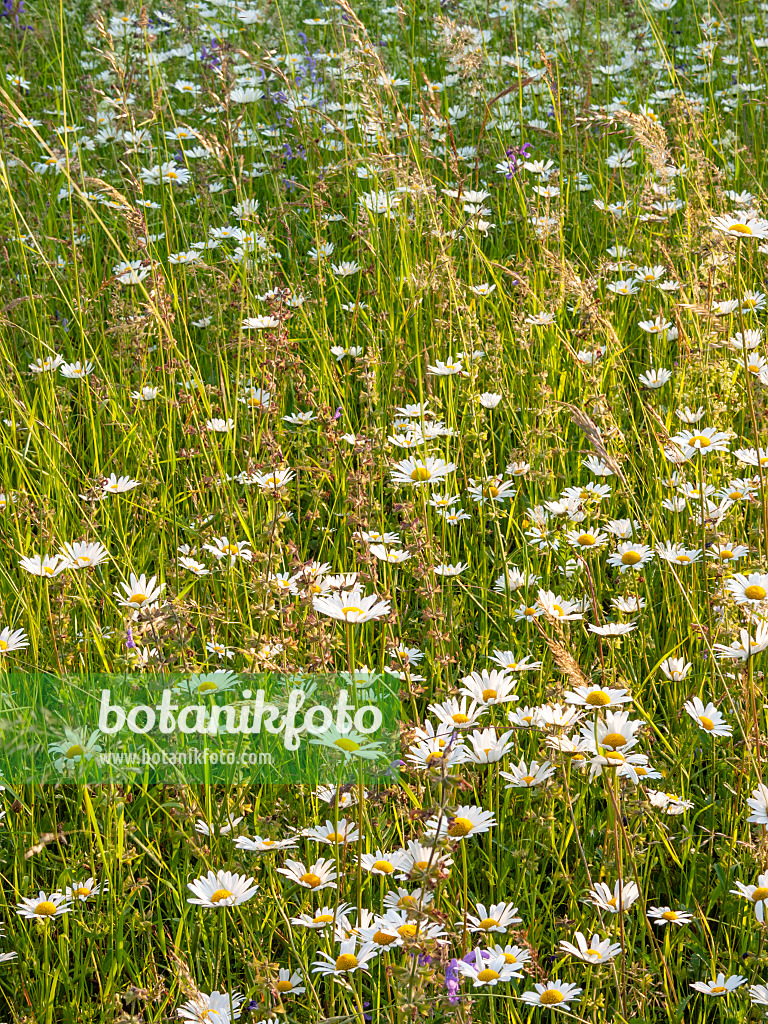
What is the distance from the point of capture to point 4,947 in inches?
66.0

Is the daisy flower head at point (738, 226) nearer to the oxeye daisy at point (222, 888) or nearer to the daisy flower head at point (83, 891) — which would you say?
the oxeye daisy at point (222, 888)

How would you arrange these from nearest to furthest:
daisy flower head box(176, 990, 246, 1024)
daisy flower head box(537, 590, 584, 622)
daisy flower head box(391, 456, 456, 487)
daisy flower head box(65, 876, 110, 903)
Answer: daisy flower head box(176, 990, 246, 1024) → daisy flower head box(65, 876, 110, 903) → daisy flower head box(537, 590, 584, 622) → daisy flower head box(391, 456, 456, 487)

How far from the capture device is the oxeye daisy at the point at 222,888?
57.4 inches

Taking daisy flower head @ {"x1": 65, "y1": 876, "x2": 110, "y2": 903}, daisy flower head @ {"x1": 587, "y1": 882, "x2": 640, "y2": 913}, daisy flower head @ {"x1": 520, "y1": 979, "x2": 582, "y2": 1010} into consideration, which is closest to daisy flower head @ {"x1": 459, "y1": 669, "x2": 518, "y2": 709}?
daisy flower head @ {"x1": 587, "y1": 882, "x2": 640, "y2": 913}

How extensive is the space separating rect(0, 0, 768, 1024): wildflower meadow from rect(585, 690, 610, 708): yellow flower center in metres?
0.02

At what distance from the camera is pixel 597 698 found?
159cm

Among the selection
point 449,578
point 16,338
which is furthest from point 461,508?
point 16,338

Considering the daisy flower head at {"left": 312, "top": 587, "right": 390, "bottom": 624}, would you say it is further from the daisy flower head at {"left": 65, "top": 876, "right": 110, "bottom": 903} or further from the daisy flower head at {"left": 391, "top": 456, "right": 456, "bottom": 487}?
the daisy flower head at {"left": 391, "top": 456, "right": 456, "bottom": 487}

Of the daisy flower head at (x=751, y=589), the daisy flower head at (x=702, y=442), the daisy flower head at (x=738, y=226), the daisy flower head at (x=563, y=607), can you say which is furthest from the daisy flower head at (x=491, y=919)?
the daisy flower head at (x=738, y=226)

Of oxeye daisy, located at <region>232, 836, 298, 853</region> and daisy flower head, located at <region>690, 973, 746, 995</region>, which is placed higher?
oxeye daisy, located at <region>232, 836, 298, 853</region>

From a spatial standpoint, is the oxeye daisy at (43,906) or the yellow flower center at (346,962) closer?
the yellow flower center at (346,962)

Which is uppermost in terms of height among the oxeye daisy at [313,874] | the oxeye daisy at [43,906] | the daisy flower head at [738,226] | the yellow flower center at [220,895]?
the daisy flower head at [738,226]

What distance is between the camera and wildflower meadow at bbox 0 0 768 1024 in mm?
1517

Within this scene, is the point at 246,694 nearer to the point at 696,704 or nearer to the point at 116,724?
the point at 116,724
